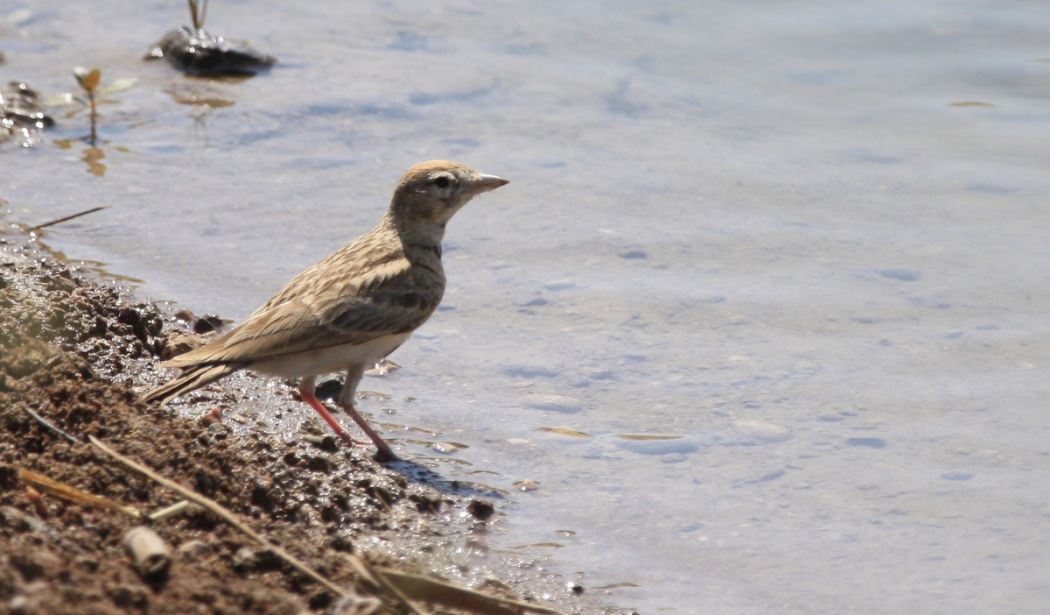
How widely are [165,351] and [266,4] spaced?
24.1 ft

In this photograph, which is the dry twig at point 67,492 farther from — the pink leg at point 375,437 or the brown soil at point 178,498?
the pink leg at point 375,437

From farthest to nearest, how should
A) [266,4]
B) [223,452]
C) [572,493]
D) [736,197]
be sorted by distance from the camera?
[266,4] < [736,197] < [572,493] < [223,452]

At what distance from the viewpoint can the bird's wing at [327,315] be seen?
6.77 meters

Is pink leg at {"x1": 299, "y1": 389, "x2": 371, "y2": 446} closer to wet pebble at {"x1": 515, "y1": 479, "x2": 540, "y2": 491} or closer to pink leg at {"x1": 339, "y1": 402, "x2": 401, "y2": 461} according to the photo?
pink leg at {"x1": 339, "y1": 402, "x2": 401, "y2": 461}

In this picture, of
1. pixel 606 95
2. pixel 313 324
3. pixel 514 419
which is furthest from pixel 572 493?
pixel 606 95

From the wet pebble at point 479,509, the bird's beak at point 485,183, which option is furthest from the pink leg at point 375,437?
the bird's beak at point 485,183

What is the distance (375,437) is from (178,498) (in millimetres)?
1659

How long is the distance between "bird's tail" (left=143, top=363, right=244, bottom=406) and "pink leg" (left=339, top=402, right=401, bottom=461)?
2.22ft

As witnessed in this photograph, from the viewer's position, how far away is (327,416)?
7199 mm

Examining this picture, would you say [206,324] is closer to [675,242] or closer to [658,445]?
[658,445]

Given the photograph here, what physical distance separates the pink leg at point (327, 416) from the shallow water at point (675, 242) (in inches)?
16.0

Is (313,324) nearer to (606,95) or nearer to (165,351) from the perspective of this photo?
(165,351)

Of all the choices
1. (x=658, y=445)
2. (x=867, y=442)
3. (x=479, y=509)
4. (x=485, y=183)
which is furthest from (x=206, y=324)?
(x=867, y=442)

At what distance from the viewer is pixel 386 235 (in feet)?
26.0
